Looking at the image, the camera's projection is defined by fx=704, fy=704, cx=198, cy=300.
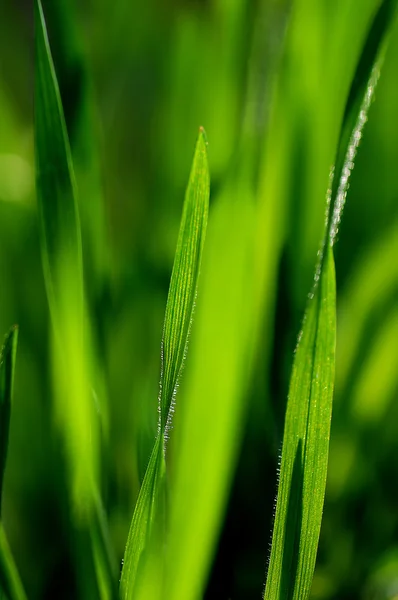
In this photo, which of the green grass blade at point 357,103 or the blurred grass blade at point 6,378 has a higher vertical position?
the green grass blade at point 357,103

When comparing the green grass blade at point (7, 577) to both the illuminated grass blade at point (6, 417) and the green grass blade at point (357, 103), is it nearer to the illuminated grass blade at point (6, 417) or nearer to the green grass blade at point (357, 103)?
the illuminated grass blade at point (6, 417)

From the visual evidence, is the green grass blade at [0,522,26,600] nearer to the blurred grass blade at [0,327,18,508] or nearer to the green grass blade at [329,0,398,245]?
the blurred grass blade at [0,327,18,508]

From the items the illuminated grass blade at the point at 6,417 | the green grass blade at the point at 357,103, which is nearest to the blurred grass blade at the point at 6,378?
the illuminated grass blade at the point at 6,417

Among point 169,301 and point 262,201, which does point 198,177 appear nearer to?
point 169,301

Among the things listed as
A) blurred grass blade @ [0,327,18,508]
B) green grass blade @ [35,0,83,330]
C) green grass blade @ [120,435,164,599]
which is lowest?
green grass blade @ [120,435,164,599]

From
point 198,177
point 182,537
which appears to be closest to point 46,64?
point 198,177

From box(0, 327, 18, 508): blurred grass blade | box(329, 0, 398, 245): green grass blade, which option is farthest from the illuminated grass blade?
box(329, 0, 398, 245): green grass blade
